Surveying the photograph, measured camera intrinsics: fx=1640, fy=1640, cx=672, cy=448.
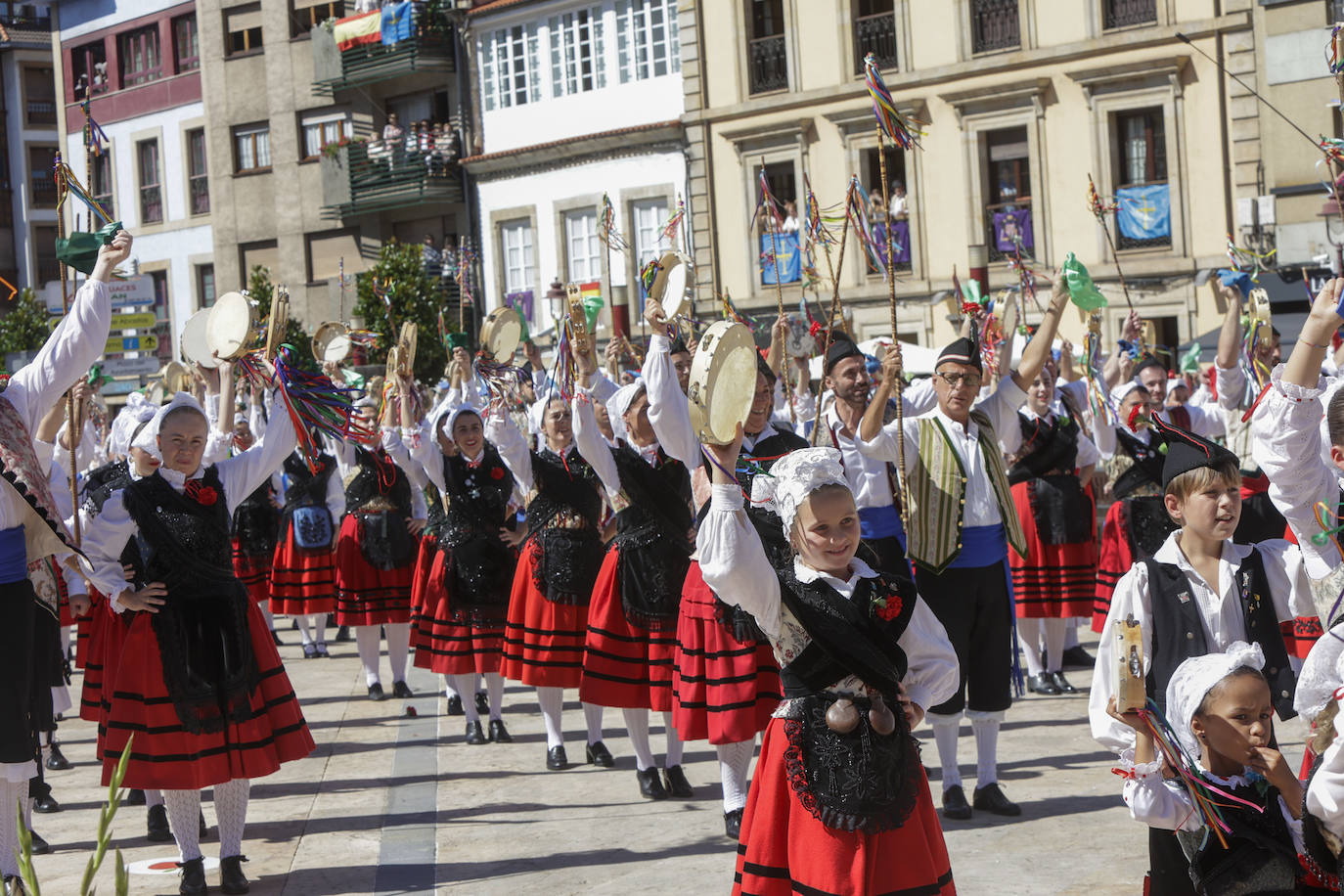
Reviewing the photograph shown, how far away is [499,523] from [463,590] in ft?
1.46

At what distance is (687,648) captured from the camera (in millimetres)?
6953

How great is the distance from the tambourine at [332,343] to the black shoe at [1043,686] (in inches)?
212

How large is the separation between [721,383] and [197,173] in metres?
37.0

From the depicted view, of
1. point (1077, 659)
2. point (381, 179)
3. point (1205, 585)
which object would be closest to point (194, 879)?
point (1205, 585)

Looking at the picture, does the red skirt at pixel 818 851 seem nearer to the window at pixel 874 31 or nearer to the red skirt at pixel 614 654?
the red skirt at pixel 614 654

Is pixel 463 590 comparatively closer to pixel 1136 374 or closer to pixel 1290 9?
pixel 1136 374

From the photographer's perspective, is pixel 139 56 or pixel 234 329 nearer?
pixel 234 329

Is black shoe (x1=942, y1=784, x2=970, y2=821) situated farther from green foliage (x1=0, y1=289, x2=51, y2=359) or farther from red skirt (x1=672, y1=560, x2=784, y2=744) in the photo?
green foliage (x1=0, y1=289, x2=51, y2=359)

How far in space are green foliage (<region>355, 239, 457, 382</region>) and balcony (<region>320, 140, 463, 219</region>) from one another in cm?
296

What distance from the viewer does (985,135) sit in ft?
84.3

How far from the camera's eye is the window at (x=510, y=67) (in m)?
31.4

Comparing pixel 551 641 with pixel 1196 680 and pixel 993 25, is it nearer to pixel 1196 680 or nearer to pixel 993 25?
pixel 1196 680

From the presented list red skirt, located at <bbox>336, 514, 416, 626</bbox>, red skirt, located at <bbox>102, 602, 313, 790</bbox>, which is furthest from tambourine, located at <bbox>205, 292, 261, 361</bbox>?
red skirt, located at <bbox>336, 514, 416, 626</bbox>

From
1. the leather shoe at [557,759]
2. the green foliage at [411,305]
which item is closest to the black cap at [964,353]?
the leather shoe at [557,759]
